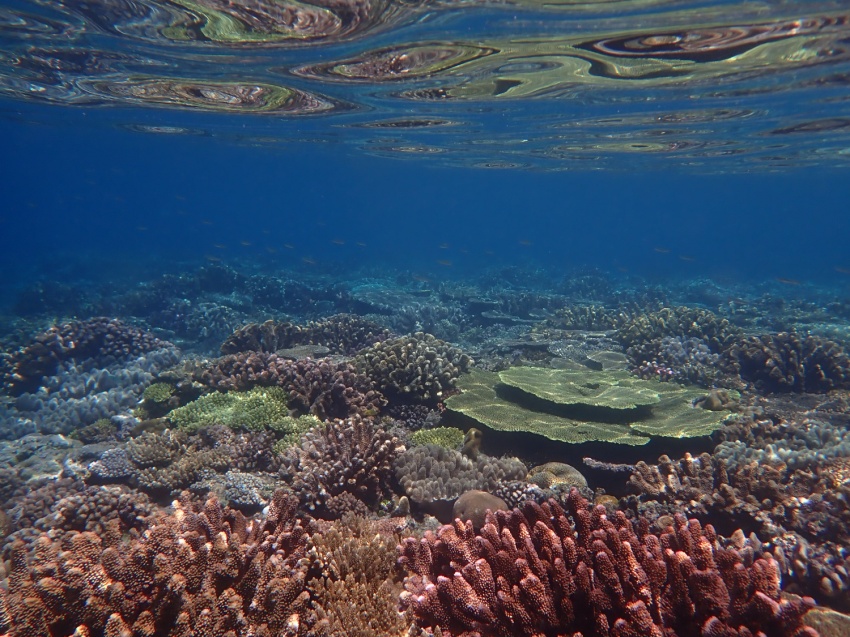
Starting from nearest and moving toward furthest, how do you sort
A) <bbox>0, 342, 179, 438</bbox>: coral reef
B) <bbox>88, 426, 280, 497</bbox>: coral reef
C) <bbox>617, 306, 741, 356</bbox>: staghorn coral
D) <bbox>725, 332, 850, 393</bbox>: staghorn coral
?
<bbox>88, 426, 280, 497</bbox>: coral reef < <bbox>0, 342, 179, 438</bbox>: coral reef < <bbox>725, 332, 850, 393</bbox>: staghorn coral < <bbox>617, 306, 741, 356</bbox>: staghorn coral

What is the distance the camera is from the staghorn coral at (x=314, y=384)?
30.3ft

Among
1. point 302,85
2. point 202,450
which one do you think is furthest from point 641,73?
point 202,450

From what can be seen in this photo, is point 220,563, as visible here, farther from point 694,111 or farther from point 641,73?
point 694,111

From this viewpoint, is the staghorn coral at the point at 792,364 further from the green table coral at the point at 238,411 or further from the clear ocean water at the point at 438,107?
the green table coral at the point at 238,411

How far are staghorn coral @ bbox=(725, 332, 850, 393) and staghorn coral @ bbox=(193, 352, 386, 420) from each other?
34.1 ft

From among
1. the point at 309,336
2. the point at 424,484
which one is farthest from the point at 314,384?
the point at 309,336

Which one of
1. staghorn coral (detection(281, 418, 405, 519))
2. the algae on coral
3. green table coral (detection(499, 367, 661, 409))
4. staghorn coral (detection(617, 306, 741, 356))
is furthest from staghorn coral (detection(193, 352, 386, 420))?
staghorn coral (detection(617, 306, 741, 356))

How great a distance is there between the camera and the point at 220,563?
3600 millimetres

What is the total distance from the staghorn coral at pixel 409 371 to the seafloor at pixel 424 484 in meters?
0.05

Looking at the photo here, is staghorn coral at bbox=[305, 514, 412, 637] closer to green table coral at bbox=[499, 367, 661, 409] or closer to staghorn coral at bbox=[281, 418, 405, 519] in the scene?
staghorn coral at bbox=[281, 418, 405, 519]

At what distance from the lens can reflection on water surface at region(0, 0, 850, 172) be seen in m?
12.6

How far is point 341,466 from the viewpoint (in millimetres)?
6531

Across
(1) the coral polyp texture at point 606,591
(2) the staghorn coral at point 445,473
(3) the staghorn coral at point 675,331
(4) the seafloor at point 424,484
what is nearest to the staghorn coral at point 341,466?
(4) the seafloor at point 424,484

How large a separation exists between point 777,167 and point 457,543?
48.8m
